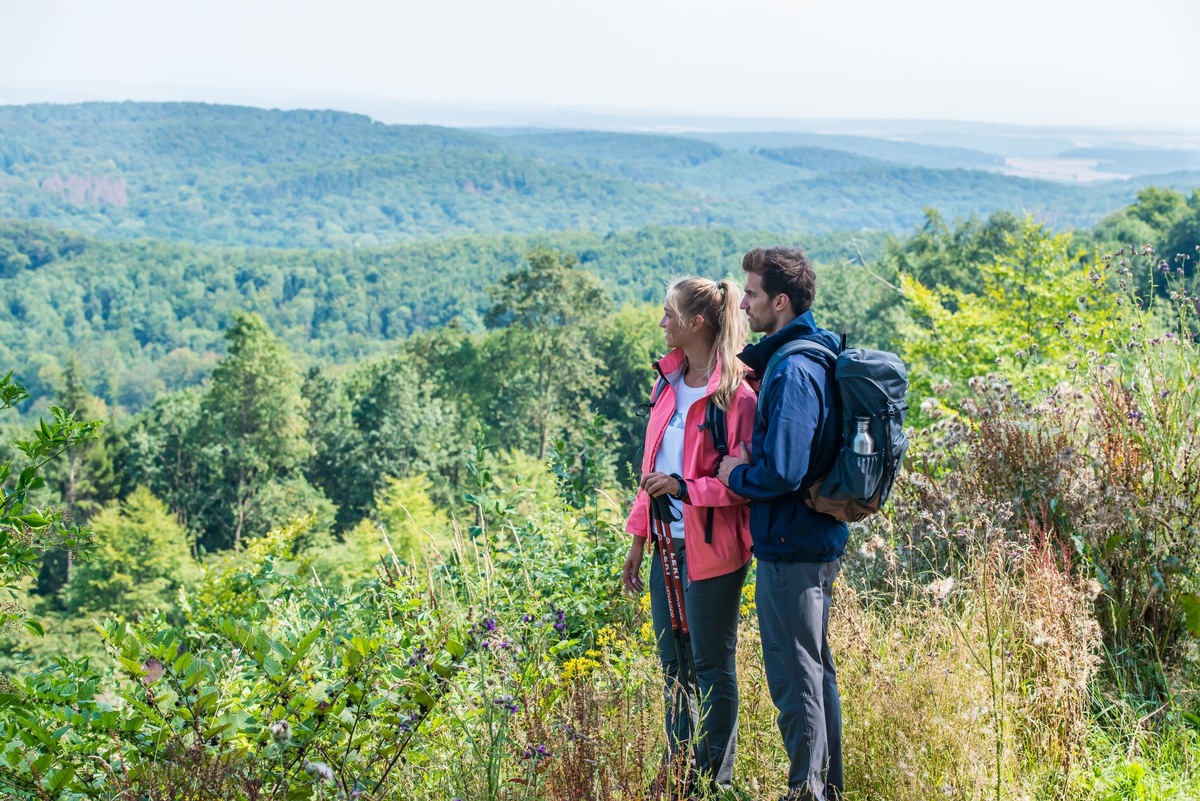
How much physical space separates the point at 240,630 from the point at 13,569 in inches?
28.2

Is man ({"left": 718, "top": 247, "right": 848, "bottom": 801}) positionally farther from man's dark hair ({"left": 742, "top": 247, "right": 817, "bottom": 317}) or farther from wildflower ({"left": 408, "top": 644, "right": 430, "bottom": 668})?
wildflower ({"left": 408, "top": 644, "right": 430, "bottom": 668})

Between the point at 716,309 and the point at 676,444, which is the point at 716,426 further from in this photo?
the point at 716,309

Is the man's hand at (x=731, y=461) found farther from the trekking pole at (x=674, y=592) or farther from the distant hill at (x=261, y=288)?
the distant hill at (x=261, y=288)

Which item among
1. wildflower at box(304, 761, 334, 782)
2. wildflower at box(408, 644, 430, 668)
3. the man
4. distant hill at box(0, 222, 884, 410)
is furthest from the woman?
distant hill at box(0, 222, 884, 410)

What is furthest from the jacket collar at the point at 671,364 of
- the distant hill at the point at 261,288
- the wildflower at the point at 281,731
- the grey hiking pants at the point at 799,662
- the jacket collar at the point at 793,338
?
the distant hill at the point at 261,288

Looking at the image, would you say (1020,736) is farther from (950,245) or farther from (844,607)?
(950,245)

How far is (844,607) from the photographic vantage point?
323 centimetres

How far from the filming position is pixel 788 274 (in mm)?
2664

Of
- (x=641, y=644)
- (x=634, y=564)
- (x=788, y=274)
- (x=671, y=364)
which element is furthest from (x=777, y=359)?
(x=641, y=644)

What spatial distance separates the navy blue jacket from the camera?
246 cm

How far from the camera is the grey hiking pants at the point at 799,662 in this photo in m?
2.55

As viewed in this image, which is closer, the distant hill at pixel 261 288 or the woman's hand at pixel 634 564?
the woman's hand at pixel 634 564

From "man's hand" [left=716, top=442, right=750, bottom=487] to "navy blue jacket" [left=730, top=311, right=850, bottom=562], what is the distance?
0.11ft

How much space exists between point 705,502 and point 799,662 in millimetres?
487
